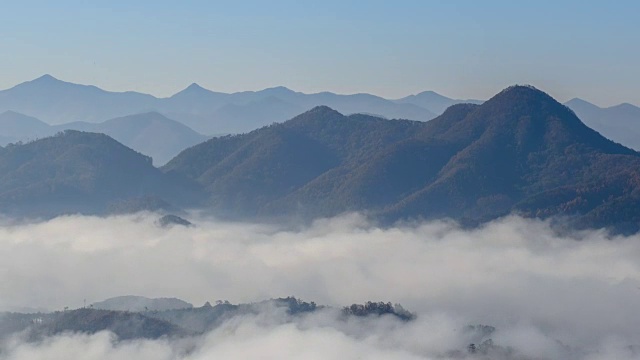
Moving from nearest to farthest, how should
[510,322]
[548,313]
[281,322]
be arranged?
[281,322]
[510,322]
[548,313]

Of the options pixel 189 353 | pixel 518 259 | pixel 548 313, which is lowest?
pixel 189 353

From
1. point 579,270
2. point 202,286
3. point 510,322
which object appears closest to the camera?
point 510,322

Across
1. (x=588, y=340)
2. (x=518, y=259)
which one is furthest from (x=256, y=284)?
(x=588, y=340)

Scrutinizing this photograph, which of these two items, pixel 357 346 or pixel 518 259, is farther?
pixel 518 259

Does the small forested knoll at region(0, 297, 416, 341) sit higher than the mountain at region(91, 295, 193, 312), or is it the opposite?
the mountain at region(91, 295, 193, 312)

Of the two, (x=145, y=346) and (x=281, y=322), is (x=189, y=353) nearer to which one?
(x=145, y=346)

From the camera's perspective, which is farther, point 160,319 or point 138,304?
point 138,304

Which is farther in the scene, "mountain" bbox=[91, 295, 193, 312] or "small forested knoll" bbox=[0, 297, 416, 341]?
"mountain" bbox=[91, 295, 193, 312]

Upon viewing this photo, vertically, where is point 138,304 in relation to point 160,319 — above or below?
above

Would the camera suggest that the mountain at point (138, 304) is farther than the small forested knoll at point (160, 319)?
Yes

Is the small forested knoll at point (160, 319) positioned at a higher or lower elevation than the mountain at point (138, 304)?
lower

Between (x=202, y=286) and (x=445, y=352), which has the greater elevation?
(x=202, y=286)
